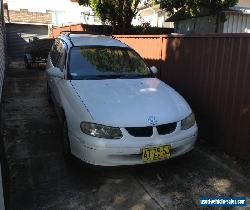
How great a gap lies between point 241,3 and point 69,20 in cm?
2267

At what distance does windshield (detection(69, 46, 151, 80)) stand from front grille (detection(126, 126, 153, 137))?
1488mm

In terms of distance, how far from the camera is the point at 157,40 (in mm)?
7156

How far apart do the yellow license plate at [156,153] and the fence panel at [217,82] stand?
4.48 feet

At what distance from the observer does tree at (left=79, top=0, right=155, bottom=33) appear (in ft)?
47.3

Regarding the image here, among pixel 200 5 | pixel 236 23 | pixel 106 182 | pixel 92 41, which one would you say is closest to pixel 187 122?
pixel 106 182

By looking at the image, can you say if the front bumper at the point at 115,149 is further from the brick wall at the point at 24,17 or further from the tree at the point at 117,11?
the brick wall at the point at 24,17

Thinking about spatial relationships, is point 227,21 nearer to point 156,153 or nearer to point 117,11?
point 117,11

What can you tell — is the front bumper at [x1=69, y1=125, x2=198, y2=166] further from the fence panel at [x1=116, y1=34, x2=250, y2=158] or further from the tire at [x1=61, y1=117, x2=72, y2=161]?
the fence panel at [x1=116, y1=34, x2=250, y2=158]

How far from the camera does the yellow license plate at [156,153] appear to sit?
3.89 m

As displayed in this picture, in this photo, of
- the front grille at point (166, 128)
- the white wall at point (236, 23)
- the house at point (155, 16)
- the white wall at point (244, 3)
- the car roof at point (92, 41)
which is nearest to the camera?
the front grille at point (166, 128)

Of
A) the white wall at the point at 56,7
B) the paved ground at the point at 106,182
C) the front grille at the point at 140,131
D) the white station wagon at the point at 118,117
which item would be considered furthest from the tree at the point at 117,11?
the white wall at the point at 56,7

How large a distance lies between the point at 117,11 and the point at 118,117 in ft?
38.2

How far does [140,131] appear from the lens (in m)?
3.92

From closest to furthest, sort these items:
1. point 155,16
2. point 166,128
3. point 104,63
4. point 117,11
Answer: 1. point 166,128
2. point 104,63
3. point 117,11
4. point 155,16
